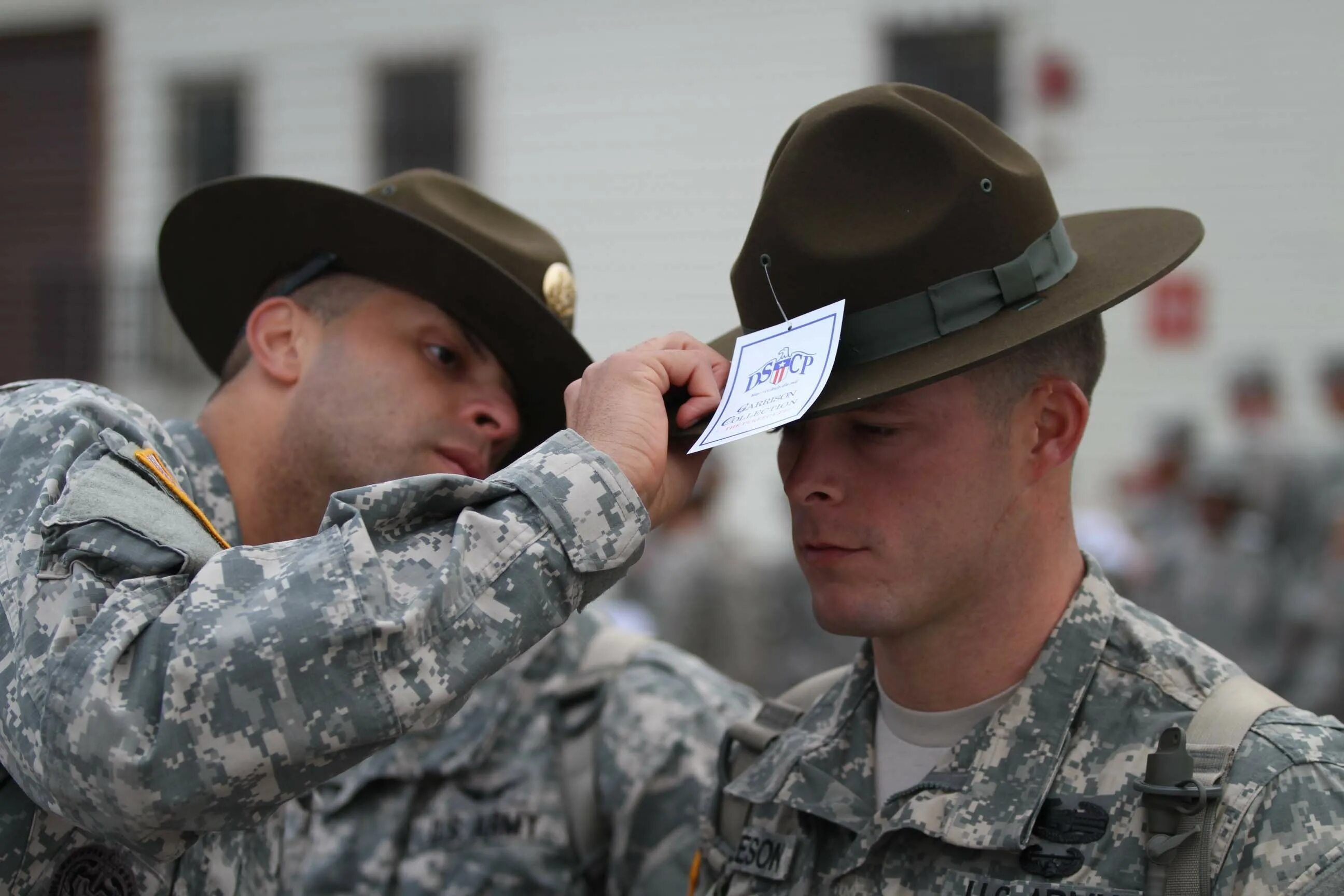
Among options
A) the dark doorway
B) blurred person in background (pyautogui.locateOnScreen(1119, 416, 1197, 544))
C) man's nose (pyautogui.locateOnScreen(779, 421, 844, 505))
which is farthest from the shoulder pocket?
the dark doorway

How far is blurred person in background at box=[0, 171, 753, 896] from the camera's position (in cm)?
191

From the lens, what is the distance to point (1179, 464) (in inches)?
362

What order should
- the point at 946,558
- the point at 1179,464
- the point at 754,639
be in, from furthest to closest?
the point at 1179,464
the point at 754,639
the point at 946,558

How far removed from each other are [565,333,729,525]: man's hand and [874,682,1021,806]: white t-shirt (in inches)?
25.3

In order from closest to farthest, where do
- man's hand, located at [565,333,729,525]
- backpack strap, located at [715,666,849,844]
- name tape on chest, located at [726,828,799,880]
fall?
man's hand, located at [565,333,729,525] → name tape on chest, located at [726,828,799,880] → backpack strap, located at [715,666,849,844]

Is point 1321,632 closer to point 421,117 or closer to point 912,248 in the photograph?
point 912,248

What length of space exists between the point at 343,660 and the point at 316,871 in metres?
1.69

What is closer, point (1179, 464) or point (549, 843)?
point (549, 843)

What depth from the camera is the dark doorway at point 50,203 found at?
13.2 meters

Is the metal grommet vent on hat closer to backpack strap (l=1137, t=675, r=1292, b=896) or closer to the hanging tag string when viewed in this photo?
the hanging tag string

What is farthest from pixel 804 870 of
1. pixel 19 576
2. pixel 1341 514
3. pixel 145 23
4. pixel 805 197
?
pixel 145 23

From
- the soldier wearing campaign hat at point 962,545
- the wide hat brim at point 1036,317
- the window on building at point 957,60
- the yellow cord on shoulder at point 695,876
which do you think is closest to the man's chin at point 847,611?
the soldier wearing campaign hat at point 962,545

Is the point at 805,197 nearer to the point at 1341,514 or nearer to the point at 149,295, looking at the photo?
the point at 1341,514

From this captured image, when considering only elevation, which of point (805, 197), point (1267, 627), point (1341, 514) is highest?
point (805, 197)
